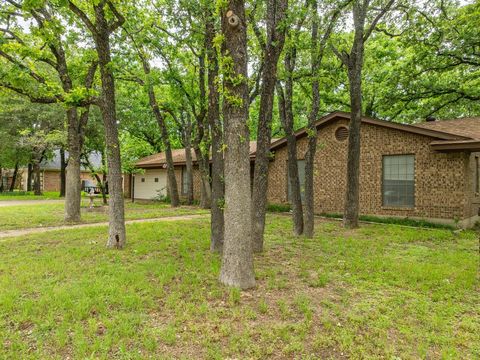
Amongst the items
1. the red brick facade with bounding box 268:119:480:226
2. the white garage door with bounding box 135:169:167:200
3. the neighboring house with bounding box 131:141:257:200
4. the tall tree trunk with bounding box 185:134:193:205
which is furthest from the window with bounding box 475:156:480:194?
the white garage door with bounding box 135:169:167:200

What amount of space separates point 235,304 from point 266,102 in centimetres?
372

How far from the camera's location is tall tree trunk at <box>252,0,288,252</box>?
5734mm

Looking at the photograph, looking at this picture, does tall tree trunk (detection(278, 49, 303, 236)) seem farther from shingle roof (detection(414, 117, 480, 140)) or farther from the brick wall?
shingle roof (detection(414, 117, 480, 140))

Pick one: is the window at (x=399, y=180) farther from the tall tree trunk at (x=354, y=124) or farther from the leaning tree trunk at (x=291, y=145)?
the leaning tree trunk at (x=291, y=145)

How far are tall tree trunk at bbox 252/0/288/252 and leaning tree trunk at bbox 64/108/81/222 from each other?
7347 mm

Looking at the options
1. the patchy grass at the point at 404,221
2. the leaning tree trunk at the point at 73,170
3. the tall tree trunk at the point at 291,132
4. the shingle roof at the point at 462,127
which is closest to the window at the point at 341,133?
the shingle roof at the point at 462,127

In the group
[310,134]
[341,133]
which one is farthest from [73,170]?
[341,133]

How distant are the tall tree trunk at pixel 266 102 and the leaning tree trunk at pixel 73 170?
7.35 meters

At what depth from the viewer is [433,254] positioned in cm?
667

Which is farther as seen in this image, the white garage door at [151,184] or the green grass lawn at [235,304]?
the white garage door at [151,184]

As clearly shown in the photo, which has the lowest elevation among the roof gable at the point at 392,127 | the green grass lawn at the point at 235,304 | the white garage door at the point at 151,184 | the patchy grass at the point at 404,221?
the green grass lawn at the point at 235,304

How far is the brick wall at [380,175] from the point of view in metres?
10.1

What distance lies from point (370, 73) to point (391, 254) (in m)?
14.9

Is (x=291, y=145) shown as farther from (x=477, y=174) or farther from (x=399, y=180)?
(x=477, y=174)
